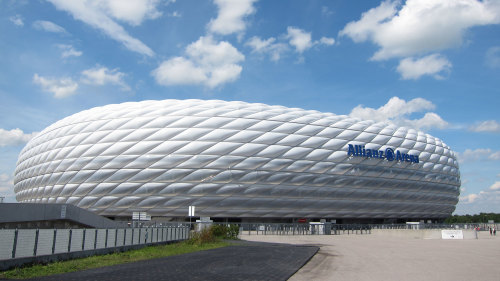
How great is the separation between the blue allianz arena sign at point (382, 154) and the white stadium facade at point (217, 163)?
17 centimetres

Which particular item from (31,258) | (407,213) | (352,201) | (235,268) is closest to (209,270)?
(235,268)

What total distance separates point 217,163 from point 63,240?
81.3ft

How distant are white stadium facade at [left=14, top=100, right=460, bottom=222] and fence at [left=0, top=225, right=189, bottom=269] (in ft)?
56.6

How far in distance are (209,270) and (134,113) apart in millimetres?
32444

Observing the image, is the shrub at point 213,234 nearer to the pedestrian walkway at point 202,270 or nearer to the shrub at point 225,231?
the shrub at point 225,231

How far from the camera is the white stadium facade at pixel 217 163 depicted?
37969 mm

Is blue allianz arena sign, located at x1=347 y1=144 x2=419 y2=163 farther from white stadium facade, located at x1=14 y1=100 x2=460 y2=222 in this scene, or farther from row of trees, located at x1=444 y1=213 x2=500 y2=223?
row of trees, located at x1=444 y1=213 x2=500 y2=223

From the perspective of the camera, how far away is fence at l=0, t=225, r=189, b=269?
11000 millimetres

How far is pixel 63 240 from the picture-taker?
13.4m

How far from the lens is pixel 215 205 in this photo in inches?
1517

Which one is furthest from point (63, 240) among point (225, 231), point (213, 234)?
point (225, 231)

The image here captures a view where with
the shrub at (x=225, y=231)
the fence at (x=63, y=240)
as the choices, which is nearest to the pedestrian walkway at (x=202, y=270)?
the fence at (x=63, y=240)

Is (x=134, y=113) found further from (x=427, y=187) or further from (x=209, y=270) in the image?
(x=427, y=187)

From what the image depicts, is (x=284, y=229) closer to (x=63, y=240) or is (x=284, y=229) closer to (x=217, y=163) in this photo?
(x=217, y=163)
